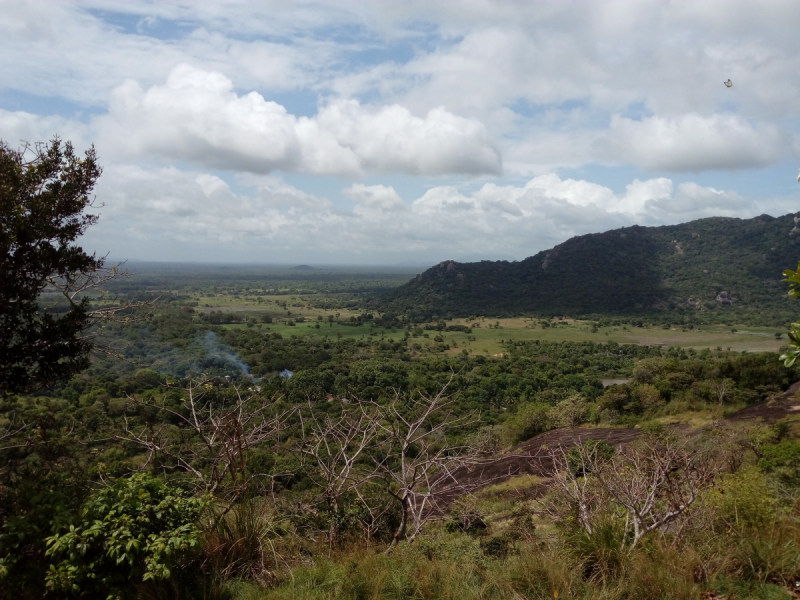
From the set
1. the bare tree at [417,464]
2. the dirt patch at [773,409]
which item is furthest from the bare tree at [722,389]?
the bare tree at [417,464]

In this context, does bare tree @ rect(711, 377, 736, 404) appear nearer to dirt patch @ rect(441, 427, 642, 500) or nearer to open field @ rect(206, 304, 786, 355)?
dirt patch @ rect(441, 427, 642, 500)

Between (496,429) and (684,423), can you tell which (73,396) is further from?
(684,423)

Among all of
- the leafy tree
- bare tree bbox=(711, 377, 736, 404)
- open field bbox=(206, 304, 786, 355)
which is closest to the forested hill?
open field bbox=(206, 304, 786, 355)

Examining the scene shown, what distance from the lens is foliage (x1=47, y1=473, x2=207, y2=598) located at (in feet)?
9.84

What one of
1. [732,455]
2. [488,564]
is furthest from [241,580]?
[732,455]

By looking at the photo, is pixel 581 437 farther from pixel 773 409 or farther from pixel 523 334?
pixel 523 334

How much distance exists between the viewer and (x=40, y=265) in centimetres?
477

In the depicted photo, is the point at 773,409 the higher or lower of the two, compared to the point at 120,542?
lower

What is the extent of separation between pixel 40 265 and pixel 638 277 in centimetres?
12244

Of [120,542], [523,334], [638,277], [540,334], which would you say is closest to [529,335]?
[523,334]

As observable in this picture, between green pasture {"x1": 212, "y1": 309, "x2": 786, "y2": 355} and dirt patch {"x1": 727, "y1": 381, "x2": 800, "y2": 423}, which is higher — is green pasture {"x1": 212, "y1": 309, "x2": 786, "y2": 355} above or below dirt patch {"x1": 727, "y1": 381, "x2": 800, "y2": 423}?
below

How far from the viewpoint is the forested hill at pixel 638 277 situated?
3802 inches

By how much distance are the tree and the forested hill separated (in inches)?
3984

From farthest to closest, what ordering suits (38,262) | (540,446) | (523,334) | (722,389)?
(523,334), (722,389), (540,446), (38,262)
